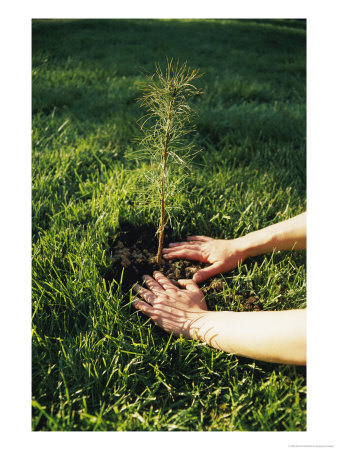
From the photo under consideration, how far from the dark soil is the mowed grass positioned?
1.8 inches

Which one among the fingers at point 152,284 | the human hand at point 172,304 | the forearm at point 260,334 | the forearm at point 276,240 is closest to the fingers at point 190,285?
the human hand at point 172,304

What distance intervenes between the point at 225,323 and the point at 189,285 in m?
0.33

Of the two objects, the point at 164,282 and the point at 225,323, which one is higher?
the point at 164,282

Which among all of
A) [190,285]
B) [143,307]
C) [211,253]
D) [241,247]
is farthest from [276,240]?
[143,307]

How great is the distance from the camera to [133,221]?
1.95 meters

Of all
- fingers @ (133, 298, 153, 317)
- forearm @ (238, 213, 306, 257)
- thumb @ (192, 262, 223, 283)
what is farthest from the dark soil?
forearm @ (238, 213, 306, 257)

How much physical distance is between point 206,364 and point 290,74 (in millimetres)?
4660

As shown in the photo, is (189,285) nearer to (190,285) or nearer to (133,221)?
(190,285)

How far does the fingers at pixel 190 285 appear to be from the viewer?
1.63m

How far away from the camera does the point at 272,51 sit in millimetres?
5516

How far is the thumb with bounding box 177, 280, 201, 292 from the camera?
1.64 meters

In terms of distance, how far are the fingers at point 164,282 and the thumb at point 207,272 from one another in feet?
0.44
